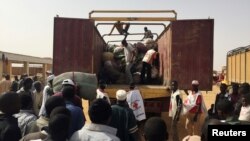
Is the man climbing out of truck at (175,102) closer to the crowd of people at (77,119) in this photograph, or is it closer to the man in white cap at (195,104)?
the man in white cap at (195,104)

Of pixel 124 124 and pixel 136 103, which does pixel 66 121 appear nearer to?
pixel 124 124

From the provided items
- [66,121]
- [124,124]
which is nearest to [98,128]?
[66,121]

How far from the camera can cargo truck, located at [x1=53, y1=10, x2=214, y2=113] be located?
698 centimetres

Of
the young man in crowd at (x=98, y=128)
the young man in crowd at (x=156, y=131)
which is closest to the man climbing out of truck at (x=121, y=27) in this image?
the young man in crowd at (x=98, y=128)

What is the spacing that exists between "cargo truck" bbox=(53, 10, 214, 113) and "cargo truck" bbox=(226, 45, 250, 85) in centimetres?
333

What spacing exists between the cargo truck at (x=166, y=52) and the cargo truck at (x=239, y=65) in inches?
131

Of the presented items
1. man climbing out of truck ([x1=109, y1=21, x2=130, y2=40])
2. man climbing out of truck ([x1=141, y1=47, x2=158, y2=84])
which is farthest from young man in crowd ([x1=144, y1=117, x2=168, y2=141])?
man climbing out of truck ([x1=109, y1=21, x2=130, y2=40])

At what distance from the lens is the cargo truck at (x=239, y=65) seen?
1018 cm

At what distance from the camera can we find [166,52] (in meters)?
7.66

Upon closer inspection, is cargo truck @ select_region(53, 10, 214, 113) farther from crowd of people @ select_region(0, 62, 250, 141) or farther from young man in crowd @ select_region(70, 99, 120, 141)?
young man in crowd @ select_region(70, 99, 120, 141)

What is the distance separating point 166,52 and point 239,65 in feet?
15.2

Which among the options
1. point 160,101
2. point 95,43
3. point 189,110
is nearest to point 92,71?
point 95,43

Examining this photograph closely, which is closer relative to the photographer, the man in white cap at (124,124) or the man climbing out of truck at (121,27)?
the man in white cap at (124,124)

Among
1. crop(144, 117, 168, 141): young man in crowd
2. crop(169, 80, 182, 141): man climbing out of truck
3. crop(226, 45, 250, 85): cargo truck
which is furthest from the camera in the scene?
crop(226, 45, 250, 85): cargo truck
